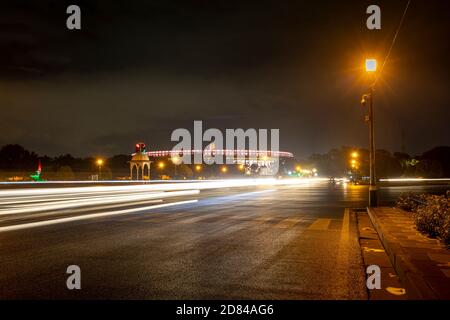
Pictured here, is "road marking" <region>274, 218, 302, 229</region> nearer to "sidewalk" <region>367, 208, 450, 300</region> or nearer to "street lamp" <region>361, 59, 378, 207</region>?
"sidewalk" <region>367, 208, 450, 300</region>

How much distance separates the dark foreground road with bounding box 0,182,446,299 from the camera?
6328 mm

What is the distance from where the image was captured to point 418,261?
7.54 meters

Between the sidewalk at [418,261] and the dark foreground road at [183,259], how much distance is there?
71cm

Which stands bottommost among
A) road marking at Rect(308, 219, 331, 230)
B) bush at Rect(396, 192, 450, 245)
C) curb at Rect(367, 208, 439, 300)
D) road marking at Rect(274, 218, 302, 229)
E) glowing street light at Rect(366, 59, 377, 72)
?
road marking at Rect(308, 219, 331, 230)

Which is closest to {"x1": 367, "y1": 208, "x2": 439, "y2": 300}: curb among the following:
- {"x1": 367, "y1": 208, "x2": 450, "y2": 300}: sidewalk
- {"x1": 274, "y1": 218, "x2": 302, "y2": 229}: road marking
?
{"x1": 367, "y1": 208, "x2": 450, "y2": 300}: sidewalk

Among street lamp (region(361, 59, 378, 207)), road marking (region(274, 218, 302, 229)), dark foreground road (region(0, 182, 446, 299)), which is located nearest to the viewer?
dark foreground road (region(0, 182, 446, 299))

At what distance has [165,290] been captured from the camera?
633 centimetres

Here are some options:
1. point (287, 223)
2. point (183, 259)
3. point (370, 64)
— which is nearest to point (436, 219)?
point (287, 223)

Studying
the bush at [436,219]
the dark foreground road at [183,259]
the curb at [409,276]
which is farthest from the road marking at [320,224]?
the curb at [409,276]

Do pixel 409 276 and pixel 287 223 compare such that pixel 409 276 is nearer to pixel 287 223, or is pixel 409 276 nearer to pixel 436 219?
pixel 436 219

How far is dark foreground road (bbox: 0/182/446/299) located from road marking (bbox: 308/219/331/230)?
37 mm

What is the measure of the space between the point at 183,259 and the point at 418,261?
14.4 ft
